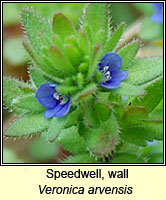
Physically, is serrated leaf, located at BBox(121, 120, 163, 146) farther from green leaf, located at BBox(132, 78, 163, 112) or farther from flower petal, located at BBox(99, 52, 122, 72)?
flower petal, located at BBox(99, 52, 122, 72)

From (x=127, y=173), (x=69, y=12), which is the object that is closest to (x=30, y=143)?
(x=69, y=12)

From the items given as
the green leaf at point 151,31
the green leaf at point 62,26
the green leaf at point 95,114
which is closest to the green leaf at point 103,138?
the green leaf at point 95,114

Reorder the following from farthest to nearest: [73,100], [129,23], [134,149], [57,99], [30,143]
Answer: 1. [129,23]
2. [30,143]
3. [134,149]
4. [57,99]
5. [73,100]

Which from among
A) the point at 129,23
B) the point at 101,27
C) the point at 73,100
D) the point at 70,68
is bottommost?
the point at 73,100

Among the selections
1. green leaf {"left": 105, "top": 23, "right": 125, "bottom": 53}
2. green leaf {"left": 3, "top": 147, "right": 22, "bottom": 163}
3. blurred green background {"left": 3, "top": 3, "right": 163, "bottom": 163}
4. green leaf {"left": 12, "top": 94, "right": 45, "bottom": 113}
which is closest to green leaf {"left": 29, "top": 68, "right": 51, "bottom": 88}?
green leaf {"left": 12, "top": 94, "right": 45, "bottom": 113}

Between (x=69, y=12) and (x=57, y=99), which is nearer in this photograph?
(x=57, y=99)

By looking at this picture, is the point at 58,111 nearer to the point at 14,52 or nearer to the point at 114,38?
the point at 114,38

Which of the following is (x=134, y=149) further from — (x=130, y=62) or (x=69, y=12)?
(x=69, y=12)
